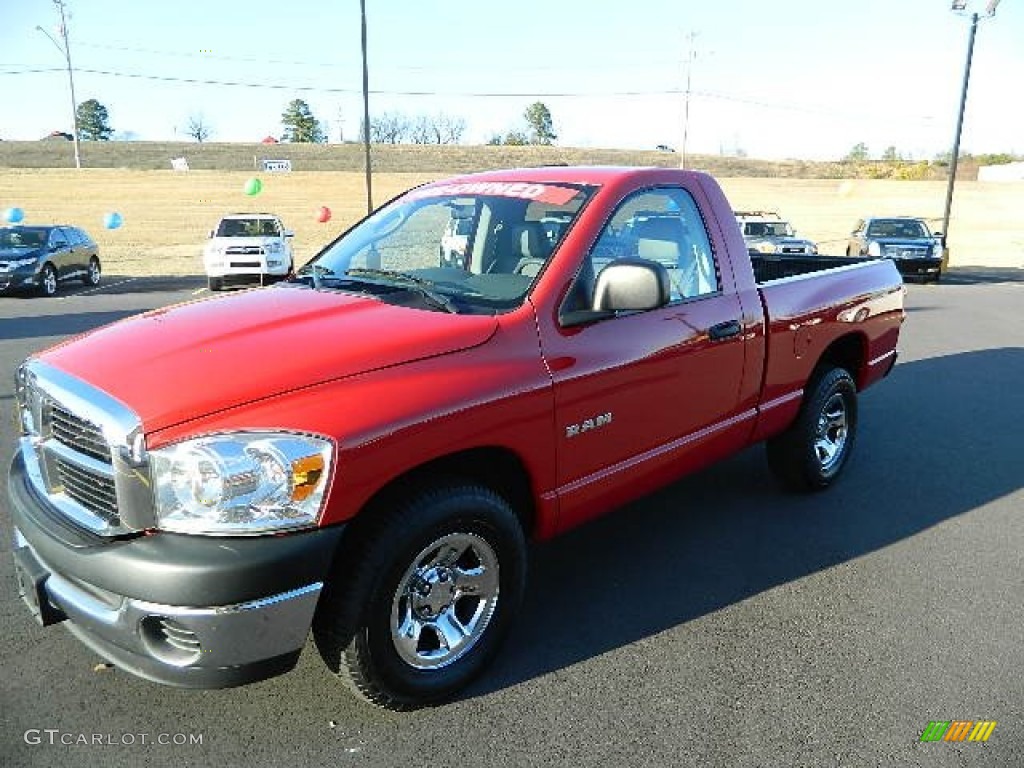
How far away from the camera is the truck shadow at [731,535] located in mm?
3445

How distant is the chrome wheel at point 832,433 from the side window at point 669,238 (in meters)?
1.57

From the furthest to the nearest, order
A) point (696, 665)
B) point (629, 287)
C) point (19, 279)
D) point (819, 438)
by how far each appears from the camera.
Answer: point (19, 279) → point (819, 438) → point (696, 665) → point (629, 287)

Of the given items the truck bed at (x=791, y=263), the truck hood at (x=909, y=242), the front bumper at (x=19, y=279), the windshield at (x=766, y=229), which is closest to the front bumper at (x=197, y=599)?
the truck bed at (x=791, y=263)

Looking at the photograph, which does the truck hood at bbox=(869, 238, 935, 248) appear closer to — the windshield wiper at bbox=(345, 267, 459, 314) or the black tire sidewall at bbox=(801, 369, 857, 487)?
the black tire sidewall at bbox=(801, 369, 857, 487)

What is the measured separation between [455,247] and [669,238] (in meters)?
1.06

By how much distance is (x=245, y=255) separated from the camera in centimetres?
1720

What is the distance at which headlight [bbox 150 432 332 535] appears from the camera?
2.29 m

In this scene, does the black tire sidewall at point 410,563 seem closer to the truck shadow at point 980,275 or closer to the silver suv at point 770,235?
the silver suv at point 770,235

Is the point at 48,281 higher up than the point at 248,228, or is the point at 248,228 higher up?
the point at 248,228


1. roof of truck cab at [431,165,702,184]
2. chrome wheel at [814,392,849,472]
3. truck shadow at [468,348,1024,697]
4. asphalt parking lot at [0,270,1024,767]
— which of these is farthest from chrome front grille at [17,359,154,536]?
chrome wheel at [814,392,849,472]

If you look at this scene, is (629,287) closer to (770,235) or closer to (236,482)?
(236,482)

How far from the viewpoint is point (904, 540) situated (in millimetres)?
4359

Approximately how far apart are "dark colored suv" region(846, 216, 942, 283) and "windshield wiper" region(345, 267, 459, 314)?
57.3ft

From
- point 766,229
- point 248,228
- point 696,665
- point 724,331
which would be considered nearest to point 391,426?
point 696,665
